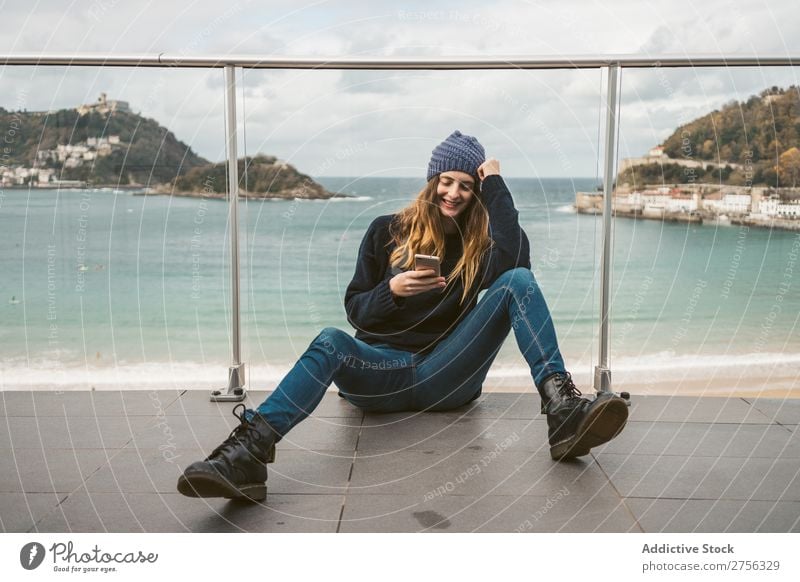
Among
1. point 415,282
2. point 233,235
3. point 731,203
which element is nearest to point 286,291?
point 731,203

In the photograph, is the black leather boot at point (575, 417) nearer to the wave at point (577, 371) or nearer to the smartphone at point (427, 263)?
the smartphone at point (427, 263)

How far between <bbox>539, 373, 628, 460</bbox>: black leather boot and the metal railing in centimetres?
58

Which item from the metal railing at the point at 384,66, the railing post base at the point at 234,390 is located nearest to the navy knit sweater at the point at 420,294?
the metal railing at the point at 384,66

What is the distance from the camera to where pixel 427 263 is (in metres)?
2.16

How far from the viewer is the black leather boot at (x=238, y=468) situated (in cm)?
169

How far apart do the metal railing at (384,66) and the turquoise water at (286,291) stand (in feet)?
5.24

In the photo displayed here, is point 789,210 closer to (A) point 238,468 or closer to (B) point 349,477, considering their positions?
(B) point 349,477

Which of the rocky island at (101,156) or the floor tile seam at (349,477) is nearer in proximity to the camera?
the floor tile seam at (349,477)

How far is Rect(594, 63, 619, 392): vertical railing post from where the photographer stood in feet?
8.23

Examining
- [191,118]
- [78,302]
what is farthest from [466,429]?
[78,302]

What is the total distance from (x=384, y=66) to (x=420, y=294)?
71cm
